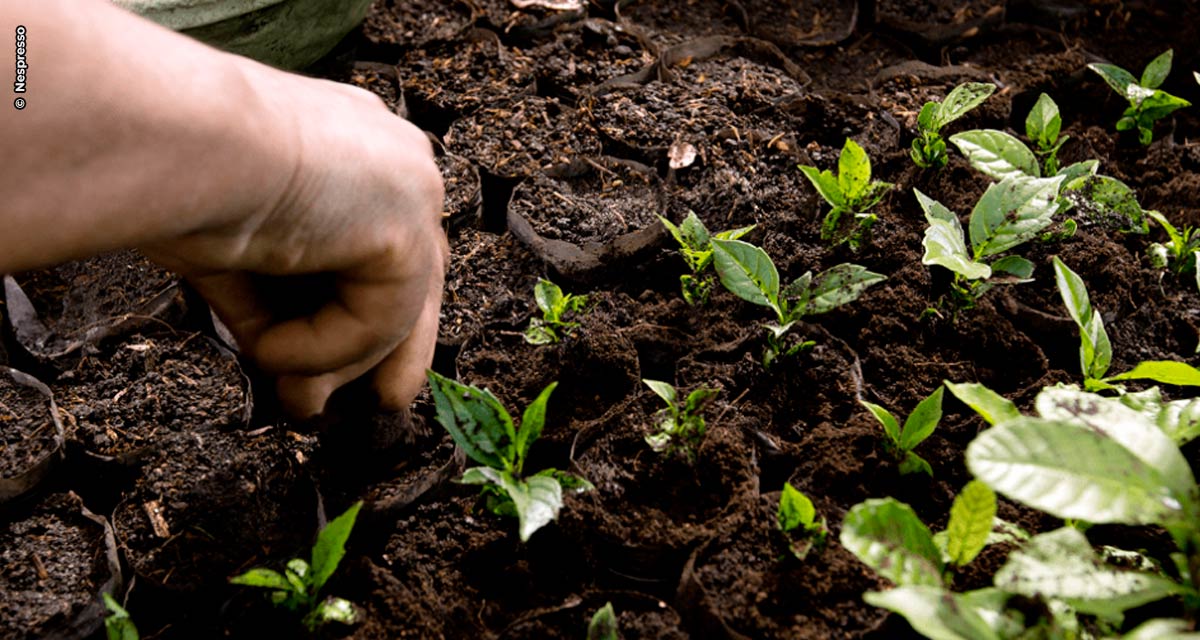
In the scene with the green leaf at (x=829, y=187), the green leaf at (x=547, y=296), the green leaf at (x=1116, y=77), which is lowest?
the green leaf at (x=547, y=296)

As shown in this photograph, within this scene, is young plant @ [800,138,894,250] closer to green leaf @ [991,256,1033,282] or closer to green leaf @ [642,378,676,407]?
green leaf @ [991,256,1033,282]

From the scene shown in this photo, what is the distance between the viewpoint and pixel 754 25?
217 centimetres

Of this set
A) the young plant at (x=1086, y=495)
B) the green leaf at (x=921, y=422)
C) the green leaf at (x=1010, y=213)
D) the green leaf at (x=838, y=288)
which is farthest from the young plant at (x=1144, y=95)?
the young plant at (x=1086, y=495)

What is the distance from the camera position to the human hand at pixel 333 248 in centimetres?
93

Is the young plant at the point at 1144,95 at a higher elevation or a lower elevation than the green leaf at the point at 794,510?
higher

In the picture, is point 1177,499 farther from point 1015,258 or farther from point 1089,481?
point 1015,258

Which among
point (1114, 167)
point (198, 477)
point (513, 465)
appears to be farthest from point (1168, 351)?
point (198, 477)

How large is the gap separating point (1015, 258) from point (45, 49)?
1.20m

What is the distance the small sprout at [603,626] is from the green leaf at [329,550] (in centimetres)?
27

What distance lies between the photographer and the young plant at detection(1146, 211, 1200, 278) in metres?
1.53

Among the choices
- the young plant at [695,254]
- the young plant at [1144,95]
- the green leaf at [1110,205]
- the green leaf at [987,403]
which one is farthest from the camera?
the young plant at [1144,95]

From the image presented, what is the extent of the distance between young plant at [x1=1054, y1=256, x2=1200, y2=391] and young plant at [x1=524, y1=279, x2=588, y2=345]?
0.63 meters

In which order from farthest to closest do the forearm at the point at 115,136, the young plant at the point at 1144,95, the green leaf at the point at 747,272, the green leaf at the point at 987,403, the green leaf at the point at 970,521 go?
the young plant at the point at 1144,95 < the green leaf at the point at 747,272 < the green leaf at the point at 987,403 < the green leaf at the point at 970,521 < the forearm at the point at 115,136

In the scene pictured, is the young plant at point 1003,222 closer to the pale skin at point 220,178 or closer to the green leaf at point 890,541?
the green leaf at point 890,541
